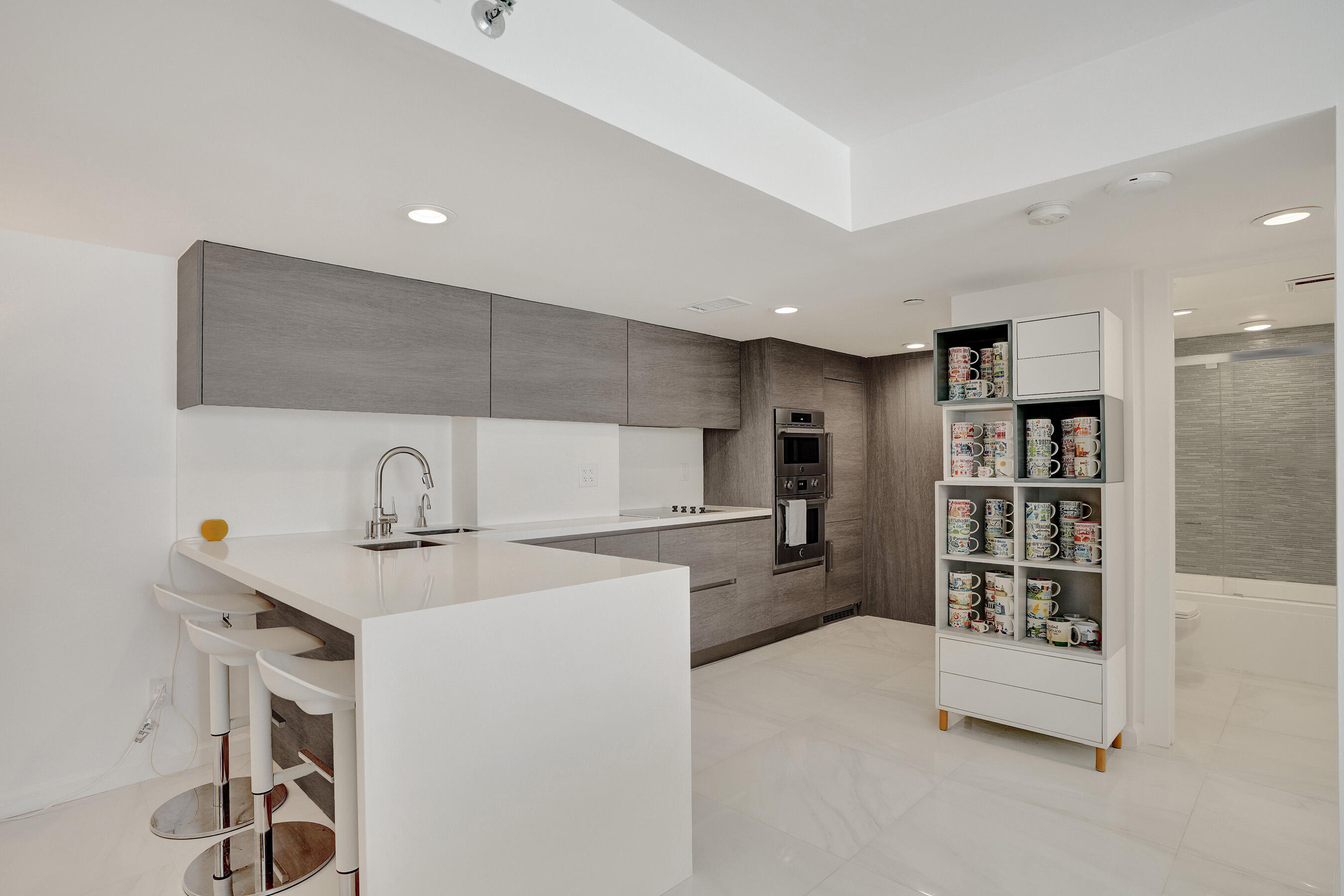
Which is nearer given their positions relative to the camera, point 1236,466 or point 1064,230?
point 1064,230

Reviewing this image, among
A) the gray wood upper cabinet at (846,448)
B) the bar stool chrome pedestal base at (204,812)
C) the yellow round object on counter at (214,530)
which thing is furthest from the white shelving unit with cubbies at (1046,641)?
the yellow round object on counter at (214,530)

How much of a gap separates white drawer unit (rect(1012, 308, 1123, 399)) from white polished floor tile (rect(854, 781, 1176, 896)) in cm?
159

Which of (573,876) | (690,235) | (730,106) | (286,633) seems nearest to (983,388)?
(690,235)

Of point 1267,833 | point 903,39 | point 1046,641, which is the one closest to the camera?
point 903,39

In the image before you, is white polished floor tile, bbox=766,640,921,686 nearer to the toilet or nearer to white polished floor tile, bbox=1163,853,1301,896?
the toilet

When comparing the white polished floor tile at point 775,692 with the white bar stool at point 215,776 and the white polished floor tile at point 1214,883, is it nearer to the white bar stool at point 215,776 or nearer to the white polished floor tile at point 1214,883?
the white polished floor tile at point 1214,883

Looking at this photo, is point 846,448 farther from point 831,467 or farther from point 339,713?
point 339,713

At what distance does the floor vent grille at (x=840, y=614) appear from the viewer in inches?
204

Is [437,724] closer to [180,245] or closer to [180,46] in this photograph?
[180,46]

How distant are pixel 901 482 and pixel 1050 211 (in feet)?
11.0

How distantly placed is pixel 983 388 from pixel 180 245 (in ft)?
10.8

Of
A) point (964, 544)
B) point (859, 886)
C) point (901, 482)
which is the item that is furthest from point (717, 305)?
point (859, 886)

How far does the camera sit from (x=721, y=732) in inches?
125

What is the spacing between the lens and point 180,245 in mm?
2678
